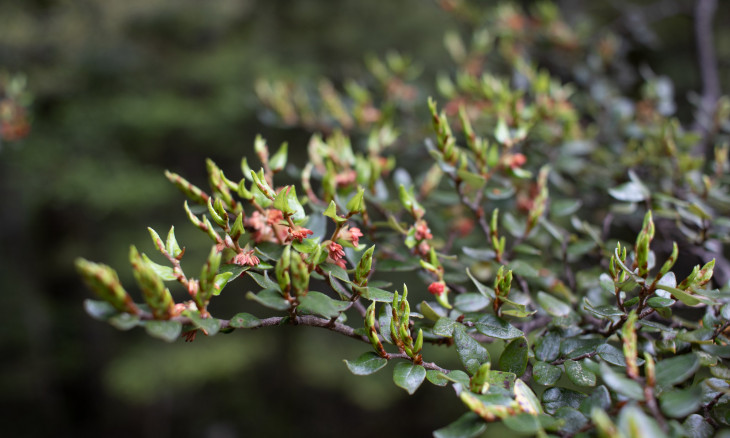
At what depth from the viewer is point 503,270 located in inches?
22.7

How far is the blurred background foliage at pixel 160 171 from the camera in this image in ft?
9.96

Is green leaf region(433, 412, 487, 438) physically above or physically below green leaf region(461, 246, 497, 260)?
above

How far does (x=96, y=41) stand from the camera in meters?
3.21

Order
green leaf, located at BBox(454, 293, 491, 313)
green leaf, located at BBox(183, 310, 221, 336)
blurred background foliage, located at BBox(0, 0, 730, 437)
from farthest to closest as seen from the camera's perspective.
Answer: blurred background foliage, located at BBox(0, 0, 730, 437) < green leaf, located at BBox(454, 293, 491, 313) < green leaf, located at BBox(183, 310, 221, 336)

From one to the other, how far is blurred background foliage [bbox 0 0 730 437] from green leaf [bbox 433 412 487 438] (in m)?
2.23

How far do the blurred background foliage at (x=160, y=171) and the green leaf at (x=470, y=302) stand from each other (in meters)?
Answer: 2.04

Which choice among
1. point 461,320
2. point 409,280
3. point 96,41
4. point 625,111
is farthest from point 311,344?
point 461,320

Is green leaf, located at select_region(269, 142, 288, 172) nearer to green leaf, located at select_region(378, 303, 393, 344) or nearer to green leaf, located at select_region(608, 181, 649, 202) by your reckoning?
green leaf, located at select_region(378, 303, 393, 344)

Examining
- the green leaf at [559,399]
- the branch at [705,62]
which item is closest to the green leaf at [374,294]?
the green leaf at [559,399]

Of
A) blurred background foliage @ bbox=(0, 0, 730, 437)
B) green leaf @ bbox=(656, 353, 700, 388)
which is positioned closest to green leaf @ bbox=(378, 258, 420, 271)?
green leaf @ bbox=(656, 353, 700, 388)

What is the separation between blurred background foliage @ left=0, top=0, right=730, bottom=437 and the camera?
3035mm

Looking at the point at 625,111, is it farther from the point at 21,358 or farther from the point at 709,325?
the point at 21,358

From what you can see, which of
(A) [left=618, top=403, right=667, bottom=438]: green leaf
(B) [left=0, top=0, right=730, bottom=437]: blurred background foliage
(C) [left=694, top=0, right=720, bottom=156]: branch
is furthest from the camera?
(B) [left=0, top=0, right=730, bottom=437]: blurred background foliage

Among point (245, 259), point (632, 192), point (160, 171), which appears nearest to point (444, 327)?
point (245, 259)
